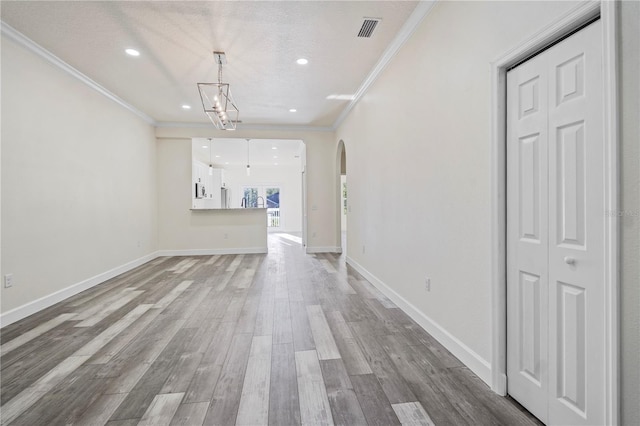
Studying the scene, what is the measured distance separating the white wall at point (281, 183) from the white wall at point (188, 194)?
541 cm

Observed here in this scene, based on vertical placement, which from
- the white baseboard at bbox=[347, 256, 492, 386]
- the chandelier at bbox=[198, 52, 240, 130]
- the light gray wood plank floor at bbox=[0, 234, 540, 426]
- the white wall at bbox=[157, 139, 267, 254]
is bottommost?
the light gray wood plank floor at bbox=[0, 234, 540, 426]

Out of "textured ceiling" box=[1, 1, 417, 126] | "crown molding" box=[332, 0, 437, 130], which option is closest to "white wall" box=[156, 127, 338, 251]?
"textured ceiling" box=[1, 1, 417, 126]

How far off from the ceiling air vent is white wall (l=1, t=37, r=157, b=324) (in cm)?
335

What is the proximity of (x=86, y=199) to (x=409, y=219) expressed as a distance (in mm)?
4159

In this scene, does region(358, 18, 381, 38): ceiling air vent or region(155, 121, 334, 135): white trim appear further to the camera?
region(155, 121, 334, 135): white trim

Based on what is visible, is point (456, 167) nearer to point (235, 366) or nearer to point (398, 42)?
point (398, 42)

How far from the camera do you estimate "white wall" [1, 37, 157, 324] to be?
2.95 metres

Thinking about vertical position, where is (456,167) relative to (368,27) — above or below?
below

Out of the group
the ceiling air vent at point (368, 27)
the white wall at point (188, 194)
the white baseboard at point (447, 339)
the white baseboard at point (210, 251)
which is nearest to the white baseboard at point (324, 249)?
the white wall at point (188, 194)

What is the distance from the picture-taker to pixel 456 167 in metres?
2.19

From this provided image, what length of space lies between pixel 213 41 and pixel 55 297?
3.33 m

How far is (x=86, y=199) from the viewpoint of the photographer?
410 centimetres

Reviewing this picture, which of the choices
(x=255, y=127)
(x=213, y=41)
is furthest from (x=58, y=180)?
(x=255, y=127)

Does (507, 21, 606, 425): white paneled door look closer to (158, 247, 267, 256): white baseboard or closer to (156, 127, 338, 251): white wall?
(156, 127, 338, 251): white wall
